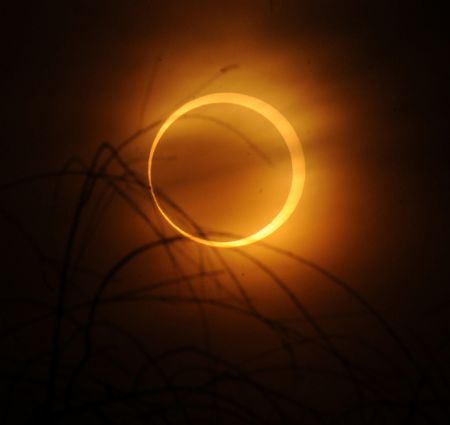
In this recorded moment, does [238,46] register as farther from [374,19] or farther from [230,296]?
[230,296]

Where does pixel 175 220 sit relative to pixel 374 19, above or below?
below

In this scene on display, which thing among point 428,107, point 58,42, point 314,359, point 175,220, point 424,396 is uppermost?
point 58,42

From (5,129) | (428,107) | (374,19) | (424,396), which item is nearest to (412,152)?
(428,107)

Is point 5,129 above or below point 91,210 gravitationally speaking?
above

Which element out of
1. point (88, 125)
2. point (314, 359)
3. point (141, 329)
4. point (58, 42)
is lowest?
point (314, 359)

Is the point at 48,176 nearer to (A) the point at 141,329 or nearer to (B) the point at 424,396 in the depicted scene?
(A) the point at 141,329

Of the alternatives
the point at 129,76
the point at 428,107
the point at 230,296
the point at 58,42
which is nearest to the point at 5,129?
the point at 58,42
